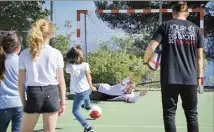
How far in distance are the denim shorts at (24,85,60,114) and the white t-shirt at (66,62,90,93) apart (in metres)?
2.63

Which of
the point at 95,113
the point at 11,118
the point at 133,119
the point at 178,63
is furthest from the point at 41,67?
the point at 133,119

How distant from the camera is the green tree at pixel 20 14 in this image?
1344 centimetres

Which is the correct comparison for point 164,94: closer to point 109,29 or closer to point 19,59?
point 19,59

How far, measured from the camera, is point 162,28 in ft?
15.0

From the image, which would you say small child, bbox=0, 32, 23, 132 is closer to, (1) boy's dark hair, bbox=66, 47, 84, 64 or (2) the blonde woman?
(2) the blonde woman

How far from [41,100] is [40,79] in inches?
7.4

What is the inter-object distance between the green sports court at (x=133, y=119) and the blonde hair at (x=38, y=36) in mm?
2846

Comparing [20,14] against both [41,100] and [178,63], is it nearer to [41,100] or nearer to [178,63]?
[178,63]

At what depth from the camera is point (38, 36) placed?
152 inches

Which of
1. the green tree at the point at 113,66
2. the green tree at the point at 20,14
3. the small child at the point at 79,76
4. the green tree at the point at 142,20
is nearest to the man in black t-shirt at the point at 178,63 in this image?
the small child at the point at 79,76

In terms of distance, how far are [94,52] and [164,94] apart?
8166 millimetres

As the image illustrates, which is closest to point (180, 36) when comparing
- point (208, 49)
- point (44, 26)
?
point (44, 26)

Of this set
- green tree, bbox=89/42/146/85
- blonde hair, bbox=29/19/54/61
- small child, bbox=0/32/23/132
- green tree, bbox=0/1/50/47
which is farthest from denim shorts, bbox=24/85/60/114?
green tree, bbox=0/1/50/47

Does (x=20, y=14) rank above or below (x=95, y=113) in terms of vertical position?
above
